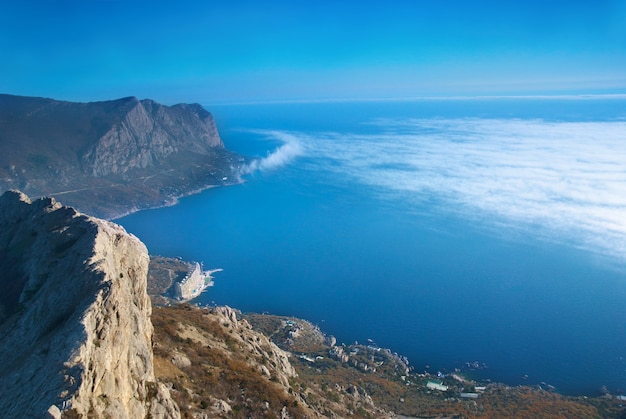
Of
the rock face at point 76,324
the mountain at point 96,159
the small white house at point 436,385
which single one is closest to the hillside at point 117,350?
the rock face at point 76,324

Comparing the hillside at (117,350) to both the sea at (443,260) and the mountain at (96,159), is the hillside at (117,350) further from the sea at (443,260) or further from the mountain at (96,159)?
the mountain at (96,159)

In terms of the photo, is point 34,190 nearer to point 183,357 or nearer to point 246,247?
point 246,247

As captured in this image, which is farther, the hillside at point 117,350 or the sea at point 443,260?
the sea at point 443,260

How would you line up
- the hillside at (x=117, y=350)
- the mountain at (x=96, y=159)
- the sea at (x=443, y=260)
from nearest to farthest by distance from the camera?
1. the hillside at (x=117, y=350)
2. the sea at (x=443, y=260)
3. the mountain at (x=96, y=159)

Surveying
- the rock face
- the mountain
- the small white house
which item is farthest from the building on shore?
the rock face

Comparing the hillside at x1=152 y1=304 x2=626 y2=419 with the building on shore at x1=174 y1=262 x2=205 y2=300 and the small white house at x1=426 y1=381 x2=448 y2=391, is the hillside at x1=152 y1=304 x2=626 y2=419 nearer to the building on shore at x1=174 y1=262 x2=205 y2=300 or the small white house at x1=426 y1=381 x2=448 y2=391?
the small white house at x1=426 y1=381 x2=448 y2=391

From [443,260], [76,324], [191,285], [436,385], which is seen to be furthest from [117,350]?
[443,260]
